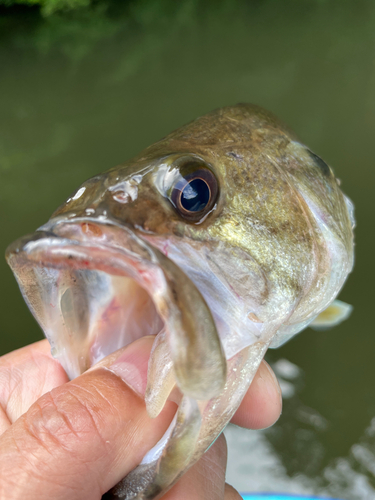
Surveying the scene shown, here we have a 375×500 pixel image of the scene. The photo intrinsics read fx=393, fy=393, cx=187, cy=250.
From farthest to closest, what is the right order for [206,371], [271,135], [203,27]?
[203,27]
[271,135]
[206,371]

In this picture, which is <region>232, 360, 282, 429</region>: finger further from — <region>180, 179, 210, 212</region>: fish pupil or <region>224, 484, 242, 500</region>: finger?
<region>180, 179, 210, 212</region>: fish pupil

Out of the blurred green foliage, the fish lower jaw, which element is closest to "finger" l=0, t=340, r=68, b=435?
the fish lower jaw

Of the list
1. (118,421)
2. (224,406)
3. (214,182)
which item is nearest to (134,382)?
(118,421)

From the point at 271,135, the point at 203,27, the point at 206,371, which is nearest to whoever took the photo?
the point at 206,371

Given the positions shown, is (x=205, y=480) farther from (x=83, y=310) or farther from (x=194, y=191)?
(x=194, y=191)

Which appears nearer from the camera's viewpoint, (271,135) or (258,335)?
(258,335)

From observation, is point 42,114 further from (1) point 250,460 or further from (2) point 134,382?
(2) point 134,382
